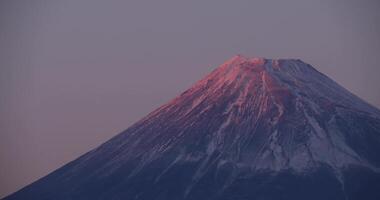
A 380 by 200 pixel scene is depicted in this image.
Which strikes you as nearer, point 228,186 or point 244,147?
point 228,186

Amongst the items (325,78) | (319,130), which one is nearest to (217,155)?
(319,130)

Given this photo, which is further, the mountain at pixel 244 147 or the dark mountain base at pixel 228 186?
the mountain at pixel 244 147

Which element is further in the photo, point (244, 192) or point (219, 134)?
point (219, 134)

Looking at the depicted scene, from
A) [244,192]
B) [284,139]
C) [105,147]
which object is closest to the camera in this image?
[244,192]

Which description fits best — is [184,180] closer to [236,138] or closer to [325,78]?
[236,138]

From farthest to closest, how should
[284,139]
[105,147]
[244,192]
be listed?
[105,147]
[284,139]
[244,192]

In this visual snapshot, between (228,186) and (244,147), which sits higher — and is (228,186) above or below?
below

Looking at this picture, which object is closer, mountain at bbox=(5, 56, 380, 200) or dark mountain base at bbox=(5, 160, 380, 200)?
dark mountain base at bbox=(5, 160, 380, 200)

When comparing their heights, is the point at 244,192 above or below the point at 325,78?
below
